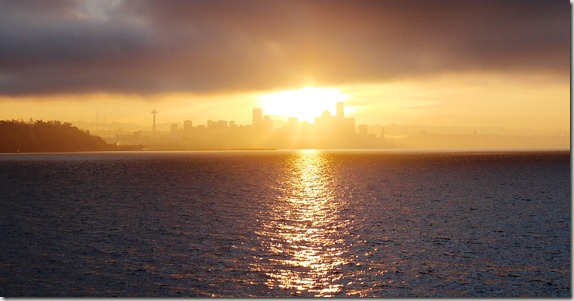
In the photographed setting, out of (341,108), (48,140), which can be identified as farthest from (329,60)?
(48,140)

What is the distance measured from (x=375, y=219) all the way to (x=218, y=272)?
2446 cm

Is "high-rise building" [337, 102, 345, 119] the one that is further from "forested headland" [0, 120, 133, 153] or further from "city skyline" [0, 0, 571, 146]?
"forested headland" [0, 120, 133, 153]

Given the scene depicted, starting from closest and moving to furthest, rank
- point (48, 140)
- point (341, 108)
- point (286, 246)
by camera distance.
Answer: point (286, 246) < point (341, 108) < point (48, 140)

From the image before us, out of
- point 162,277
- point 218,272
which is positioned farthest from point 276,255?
point 162,277

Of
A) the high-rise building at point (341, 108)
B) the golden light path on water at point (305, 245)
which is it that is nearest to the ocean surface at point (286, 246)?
the golden light path on water at point (305, 245)

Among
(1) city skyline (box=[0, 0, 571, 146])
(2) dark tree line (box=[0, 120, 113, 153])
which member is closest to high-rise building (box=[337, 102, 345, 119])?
(1) city skyline (box=[0, 0, 571, 146])

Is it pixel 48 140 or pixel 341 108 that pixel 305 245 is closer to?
pixel 341 108

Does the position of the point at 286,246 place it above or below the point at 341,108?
below

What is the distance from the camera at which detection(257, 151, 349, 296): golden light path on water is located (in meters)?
27.3

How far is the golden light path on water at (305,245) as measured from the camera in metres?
27.3

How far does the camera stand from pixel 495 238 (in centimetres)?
4016

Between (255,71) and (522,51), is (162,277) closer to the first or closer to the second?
(255,71)

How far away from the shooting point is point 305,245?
37.0 metres

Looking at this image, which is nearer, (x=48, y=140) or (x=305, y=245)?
(x=305, y=245)
